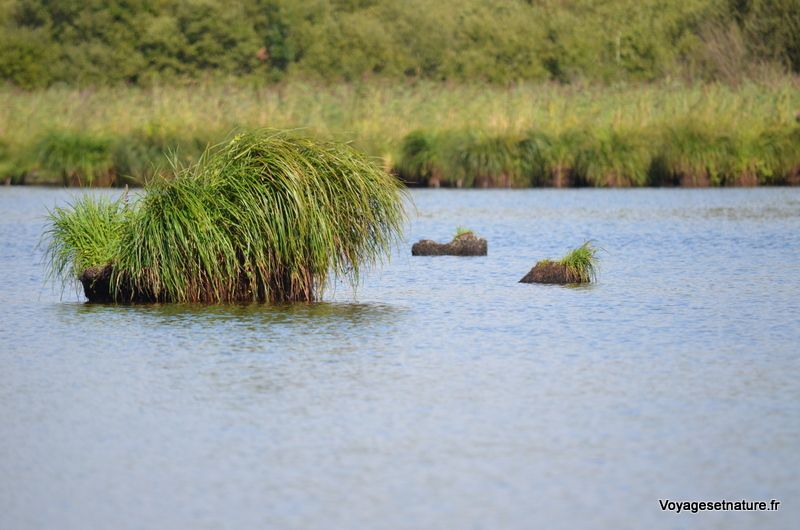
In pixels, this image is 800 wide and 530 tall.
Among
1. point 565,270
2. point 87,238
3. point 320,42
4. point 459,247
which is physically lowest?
point 565,270

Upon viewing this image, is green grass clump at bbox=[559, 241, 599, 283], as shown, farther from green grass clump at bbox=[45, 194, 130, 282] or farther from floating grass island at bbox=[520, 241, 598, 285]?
green grass clump at bbox=[45, 194, 130, 282]

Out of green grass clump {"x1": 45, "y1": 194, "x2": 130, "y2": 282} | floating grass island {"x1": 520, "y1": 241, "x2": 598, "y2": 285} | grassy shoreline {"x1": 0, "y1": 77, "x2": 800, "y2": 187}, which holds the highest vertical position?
grassy shoreline {"x1": 0, "y1": 77, "x2": 800, "y2": 187}

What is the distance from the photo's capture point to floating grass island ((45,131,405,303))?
1420 centimetres

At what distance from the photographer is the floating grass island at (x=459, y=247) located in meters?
19.6

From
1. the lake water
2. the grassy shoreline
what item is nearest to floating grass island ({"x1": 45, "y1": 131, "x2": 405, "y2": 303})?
the lake water

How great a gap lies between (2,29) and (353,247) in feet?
152

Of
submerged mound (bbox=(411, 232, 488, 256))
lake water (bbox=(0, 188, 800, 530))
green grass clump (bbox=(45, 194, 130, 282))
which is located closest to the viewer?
lake water (bbox=(0, 188, 800, 530))

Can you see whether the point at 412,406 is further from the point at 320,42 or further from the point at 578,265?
the point at 320,42

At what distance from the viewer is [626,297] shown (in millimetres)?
15102

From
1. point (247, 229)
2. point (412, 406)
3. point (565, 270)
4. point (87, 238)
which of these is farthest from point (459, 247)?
point (412, 406)

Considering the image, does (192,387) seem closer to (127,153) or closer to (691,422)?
(691,422)

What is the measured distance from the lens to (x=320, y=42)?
195 feet

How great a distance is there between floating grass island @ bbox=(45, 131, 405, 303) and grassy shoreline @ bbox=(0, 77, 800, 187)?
16.6 meters

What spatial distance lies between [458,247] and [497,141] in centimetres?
1346
